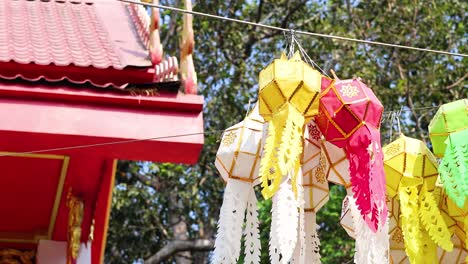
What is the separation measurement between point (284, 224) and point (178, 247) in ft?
25.9

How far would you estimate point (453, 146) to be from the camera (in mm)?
5434

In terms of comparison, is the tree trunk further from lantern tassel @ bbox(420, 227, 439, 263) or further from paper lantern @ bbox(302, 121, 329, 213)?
paper lantern @ bbox(302, 121, 329, 213)

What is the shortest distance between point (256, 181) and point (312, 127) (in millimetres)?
373

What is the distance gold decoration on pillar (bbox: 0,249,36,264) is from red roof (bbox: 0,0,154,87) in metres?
1.29

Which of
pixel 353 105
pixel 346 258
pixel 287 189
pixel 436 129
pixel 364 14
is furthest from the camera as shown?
pixel 364 14

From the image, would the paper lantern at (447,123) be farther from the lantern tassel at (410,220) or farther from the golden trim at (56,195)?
the golden trim at (56,195)

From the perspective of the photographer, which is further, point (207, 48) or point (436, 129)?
point (207, 48)

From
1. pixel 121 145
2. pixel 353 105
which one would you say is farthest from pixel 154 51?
pixel 353 105

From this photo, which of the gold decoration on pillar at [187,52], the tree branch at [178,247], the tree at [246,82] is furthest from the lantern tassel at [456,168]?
the tree branch at [178,247]

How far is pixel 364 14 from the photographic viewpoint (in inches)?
506

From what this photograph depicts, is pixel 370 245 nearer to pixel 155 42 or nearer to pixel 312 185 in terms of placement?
pixel 312 185

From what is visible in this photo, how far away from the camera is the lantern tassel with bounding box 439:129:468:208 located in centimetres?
522

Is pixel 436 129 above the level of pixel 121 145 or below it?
above

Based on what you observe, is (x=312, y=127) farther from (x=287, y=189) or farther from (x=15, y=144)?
(x=15, y=144)
